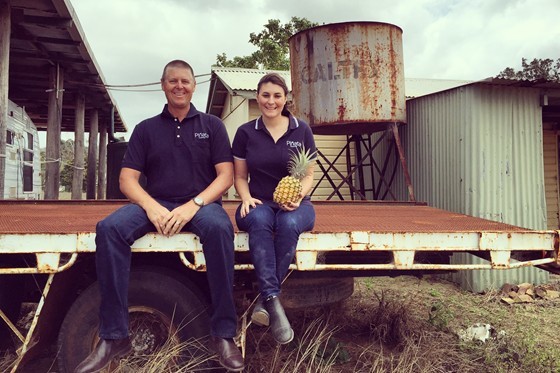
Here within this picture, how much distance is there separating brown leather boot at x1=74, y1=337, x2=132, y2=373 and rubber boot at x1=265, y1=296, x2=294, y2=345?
33.9 inches

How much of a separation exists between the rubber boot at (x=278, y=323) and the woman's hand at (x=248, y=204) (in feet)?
1.94

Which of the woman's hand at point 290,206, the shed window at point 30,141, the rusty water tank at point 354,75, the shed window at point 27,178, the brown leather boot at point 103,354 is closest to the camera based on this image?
the brown leather boot at point 103,354

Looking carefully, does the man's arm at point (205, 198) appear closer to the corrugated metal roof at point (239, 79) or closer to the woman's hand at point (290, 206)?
the woman's hand at point (290, 206)

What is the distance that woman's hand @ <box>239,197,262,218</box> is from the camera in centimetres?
301

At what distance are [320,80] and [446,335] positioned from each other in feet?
16.0

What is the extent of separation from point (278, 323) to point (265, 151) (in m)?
1.20

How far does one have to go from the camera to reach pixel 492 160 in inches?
271

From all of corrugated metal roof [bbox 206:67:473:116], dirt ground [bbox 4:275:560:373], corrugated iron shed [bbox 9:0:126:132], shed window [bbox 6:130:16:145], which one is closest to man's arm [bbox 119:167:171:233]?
dirt ground [bbox 4:275:560:373]

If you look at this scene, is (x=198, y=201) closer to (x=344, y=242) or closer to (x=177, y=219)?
(x=177, y=219)

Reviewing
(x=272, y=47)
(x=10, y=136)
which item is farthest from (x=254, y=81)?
(x=272, y=47)

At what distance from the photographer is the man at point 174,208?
264cm

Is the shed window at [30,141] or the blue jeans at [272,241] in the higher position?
the shed window at [30,141]

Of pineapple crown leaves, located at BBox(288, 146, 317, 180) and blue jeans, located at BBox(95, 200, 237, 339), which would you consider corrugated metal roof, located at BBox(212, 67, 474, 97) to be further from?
blue jeans, located at BBox(95, 200, 237, 339)

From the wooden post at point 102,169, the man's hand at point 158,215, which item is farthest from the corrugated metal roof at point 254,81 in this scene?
the man's hand at point 158,215
